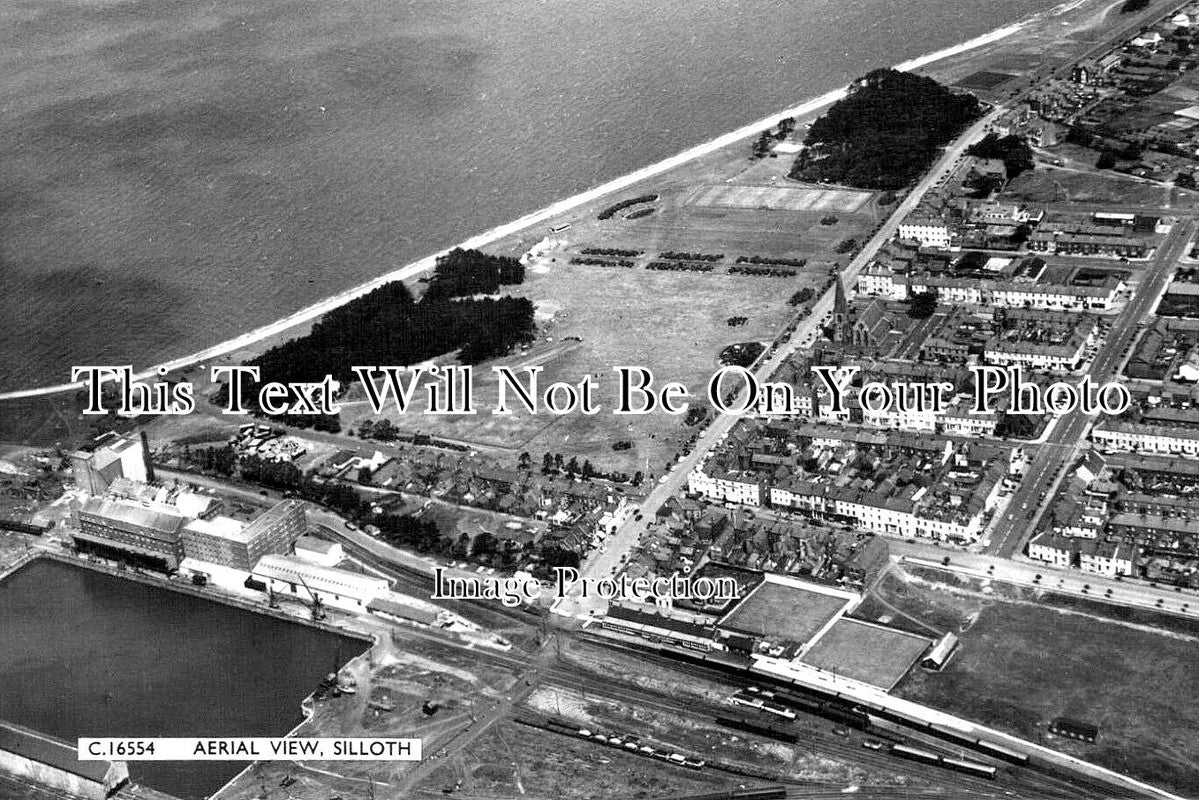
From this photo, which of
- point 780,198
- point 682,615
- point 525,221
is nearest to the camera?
point 682,615

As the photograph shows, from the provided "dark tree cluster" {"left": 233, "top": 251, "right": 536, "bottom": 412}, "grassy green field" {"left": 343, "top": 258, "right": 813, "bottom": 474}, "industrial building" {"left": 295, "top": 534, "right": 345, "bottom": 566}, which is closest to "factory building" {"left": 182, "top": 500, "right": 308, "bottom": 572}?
"industrial building" {"left": 295, "top": 534, "right": 345, "bottom": 566}

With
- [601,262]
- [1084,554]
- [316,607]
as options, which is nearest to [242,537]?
[316,607]

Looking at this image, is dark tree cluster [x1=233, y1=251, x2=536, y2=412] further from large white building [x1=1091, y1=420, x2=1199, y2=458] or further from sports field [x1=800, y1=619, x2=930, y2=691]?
sports field [x1=800, y1=619, x2=930, y2=691]

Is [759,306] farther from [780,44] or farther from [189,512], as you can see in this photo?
[780,44]

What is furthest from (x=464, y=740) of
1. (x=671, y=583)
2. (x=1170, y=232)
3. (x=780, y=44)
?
(x=780, y=44)

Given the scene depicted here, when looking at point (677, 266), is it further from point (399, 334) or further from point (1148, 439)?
point (1148, 439)
